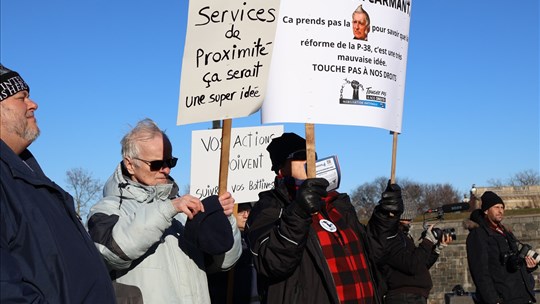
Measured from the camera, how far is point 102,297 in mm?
3078

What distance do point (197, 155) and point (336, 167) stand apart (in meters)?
2.58

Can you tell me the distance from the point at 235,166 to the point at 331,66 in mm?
2756

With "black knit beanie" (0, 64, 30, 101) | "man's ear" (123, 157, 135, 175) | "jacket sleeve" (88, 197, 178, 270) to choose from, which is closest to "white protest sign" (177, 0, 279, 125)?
"man's ear" (123, 157, 135, 175)

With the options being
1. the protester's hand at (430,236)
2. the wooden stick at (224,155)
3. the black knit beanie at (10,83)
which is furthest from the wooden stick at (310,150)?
the protester's hand at (430,236)

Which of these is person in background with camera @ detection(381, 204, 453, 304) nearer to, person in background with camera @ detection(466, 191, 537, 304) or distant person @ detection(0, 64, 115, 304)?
person in background with camera @ detection(466, 191, 537, 304)

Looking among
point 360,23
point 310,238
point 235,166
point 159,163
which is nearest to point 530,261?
point 235,166

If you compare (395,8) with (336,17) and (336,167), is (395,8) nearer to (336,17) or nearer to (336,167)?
(336,17)

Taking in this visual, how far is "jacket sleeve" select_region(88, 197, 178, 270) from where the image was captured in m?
3.71

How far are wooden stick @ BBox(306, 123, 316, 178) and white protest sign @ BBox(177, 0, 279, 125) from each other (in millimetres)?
321

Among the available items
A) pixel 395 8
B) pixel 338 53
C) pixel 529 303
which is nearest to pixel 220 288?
pixel 338 53

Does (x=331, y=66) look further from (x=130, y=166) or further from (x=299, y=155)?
(x=130, y=166)

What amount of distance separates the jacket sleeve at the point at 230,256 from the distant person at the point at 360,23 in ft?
4.51

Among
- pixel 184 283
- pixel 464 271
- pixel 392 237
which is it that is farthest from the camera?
pixel 464 271

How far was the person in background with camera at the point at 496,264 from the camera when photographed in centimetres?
807
